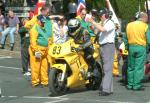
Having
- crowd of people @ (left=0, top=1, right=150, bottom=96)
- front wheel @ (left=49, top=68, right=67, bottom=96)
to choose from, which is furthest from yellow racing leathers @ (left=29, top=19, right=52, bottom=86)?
front wheel @ (left=49, top=68, right=67, bottom=96)

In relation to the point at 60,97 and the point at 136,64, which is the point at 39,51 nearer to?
the point at 60,97

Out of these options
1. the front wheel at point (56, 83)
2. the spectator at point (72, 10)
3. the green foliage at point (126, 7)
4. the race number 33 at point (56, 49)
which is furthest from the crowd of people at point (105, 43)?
the green foliage at point (126, 7)

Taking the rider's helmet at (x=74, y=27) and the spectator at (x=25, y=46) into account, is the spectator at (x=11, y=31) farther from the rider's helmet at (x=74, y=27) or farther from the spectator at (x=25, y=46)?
the rider's helmet at (x=74, y=27)

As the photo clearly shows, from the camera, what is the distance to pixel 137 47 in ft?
42.3

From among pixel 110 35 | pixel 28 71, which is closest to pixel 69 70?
pixel 110 35

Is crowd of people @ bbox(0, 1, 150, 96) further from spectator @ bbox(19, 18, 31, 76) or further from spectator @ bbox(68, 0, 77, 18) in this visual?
spectator @ bbox(68, 0, 77, 18)

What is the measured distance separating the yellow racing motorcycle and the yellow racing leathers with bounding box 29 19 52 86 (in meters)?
1.08

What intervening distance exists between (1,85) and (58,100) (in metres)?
3.11

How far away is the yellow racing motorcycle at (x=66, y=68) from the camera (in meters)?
12.4

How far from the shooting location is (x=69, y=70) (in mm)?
12602

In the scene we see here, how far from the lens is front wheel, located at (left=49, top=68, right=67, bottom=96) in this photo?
1223cm

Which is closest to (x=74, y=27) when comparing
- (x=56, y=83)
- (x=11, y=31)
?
(x=56, y=83)

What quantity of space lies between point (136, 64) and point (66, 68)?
5.42ft

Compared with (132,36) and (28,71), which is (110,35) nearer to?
(132,36)
